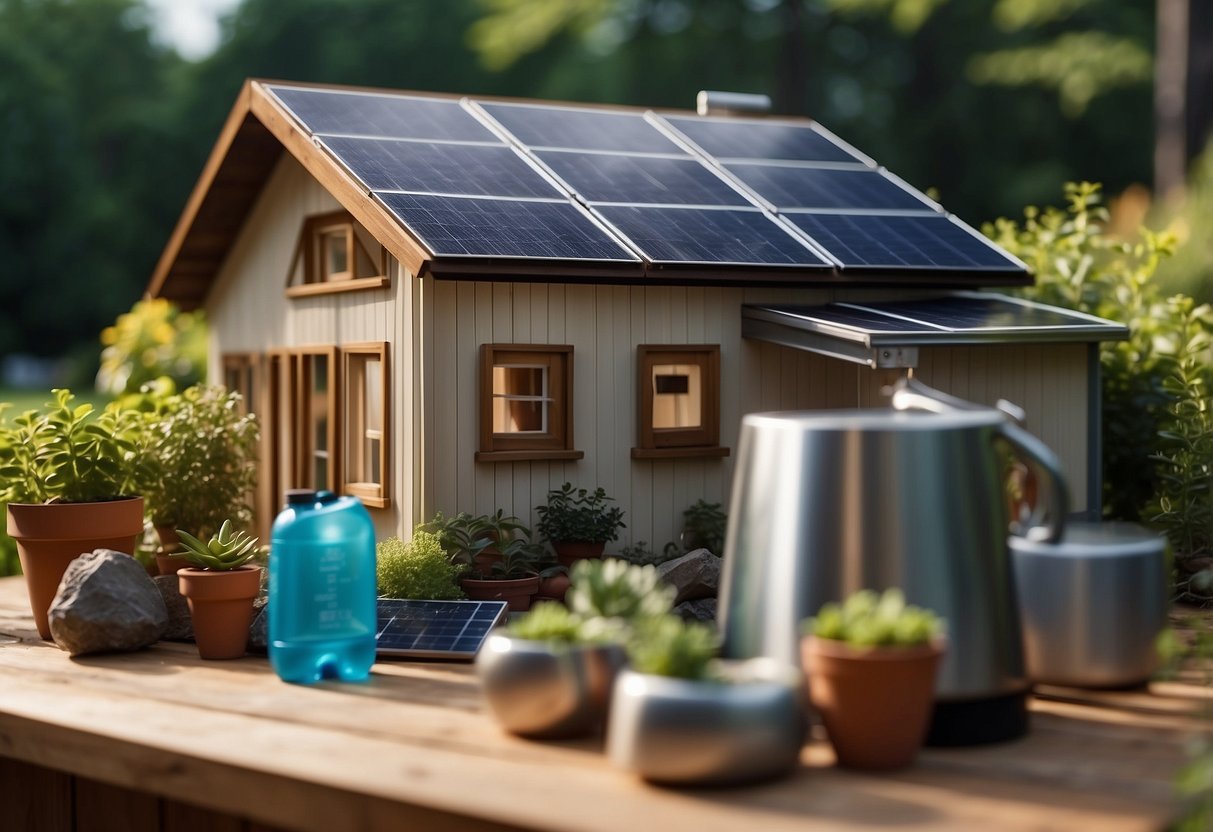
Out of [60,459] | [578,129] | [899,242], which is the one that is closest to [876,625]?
[60,459]

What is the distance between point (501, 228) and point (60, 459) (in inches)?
108

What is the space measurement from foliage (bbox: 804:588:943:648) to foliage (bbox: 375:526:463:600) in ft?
10.3

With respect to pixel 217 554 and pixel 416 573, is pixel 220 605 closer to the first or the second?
pixel 217 554

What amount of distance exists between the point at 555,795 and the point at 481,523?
3735 mm

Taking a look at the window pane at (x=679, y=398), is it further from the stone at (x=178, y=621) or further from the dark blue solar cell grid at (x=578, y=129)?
the stone at (x=178, y=621)

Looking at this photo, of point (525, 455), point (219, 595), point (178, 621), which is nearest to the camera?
point (219, 595)

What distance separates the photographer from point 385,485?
326 inches

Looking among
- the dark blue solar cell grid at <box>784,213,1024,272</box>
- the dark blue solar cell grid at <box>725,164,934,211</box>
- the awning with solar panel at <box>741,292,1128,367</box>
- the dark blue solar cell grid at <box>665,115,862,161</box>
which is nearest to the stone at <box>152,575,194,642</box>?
the awning with solar panel at <box>741,292,1128,367</box>

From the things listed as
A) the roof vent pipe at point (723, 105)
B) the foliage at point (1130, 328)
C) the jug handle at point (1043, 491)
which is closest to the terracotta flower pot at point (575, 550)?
the jug handle at point (1043, 491)

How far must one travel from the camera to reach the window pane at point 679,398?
859cm

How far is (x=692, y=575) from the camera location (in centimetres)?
745

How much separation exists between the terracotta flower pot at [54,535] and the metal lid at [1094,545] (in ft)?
14.6

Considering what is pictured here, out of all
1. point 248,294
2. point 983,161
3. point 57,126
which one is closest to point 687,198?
point 248,294

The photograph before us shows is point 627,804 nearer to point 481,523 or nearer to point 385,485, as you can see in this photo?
point 481,523
